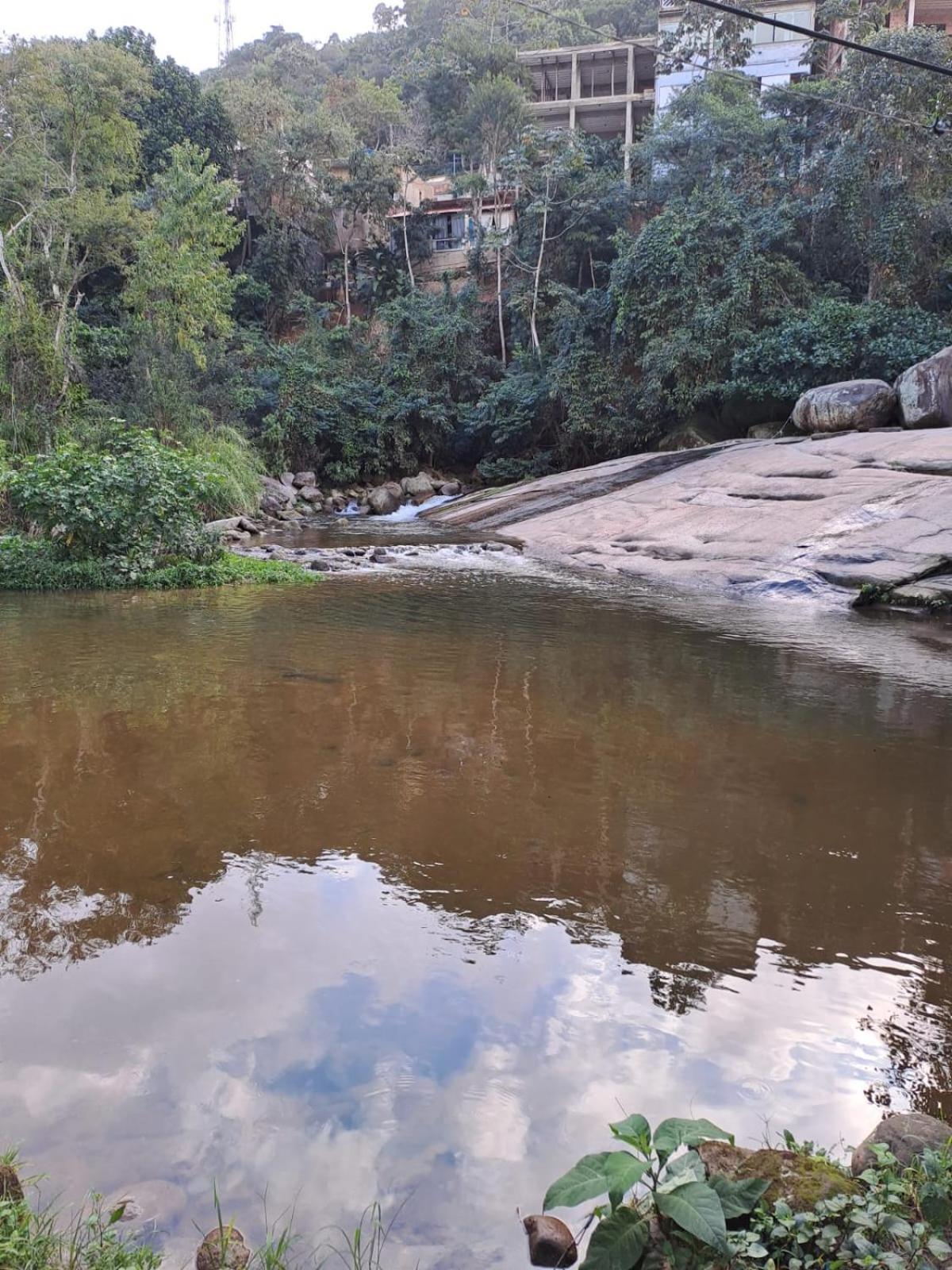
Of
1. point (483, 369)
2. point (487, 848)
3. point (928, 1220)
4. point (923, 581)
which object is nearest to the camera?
point (928, 1220)

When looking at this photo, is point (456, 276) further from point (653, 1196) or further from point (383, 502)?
point (653, 1196)

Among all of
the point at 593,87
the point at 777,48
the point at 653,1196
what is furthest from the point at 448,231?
the point at 653,1196

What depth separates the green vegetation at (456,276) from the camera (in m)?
18.9

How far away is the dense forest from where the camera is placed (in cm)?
1898

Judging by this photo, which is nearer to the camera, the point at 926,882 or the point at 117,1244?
the point at 117,1244

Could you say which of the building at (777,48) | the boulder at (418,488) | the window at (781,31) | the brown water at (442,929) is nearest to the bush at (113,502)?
the brown water at (442,929)

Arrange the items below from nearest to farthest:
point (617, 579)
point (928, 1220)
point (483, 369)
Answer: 1. point (928, 1220)
2. point (617, 579)
3. point (483, 369)

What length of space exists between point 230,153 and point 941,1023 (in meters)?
39.5

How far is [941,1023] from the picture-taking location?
258 cm

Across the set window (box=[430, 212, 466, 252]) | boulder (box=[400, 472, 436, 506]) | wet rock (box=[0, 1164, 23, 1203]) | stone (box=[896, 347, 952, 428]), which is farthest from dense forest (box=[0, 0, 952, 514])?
wet rock (box=[0, 1164, 23, 1203])

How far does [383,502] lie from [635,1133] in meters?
22.2

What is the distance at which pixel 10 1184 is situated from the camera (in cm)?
181

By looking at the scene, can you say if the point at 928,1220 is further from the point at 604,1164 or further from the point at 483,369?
the point at 483,369

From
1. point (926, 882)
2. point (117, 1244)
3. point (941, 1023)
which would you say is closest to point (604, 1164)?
point (117, 1244)
